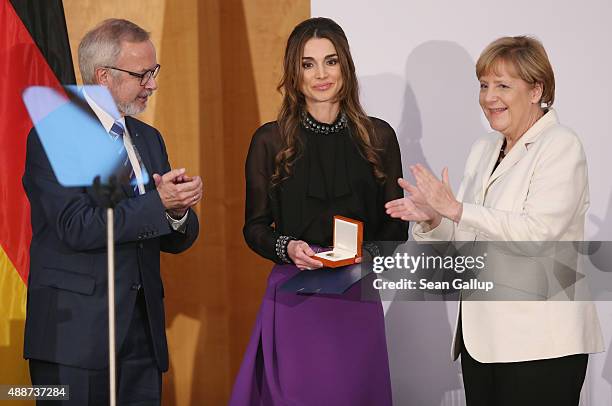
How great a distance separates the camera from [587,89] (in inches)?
149

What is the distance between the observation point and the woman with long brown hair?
3131 millimetres

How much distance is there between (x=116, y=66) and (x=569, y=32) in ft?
6.68

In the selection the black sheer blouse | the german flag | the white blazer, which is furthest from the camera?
the german flag

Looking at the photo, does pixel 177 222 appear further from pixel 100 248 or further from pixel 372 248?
pixel 372 248

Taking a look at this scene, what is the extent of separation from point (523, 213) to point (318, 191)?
2.61ft

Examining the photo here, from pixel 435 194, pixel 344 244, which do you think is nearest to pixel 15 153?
pixel 344 244

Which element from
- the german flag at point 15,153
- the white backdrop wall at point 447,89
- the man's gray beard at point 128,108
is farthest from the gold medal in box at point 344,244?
the german flag at point 15,153

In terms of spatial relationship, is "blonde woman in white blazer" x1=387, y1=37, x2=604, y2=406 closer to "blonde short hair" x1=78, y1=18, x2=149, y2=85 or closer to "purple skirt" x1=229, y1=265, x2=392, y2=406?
"purple skirt" x1=229, y1=265, x2=392, y2=406

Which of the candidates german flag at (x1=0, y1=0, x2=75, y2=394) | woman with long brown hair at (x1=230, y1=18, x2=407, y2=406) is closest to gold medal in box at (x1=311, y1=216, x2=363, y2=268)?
woman with long brown hair at (x1=230, y1=18, x2=407, y2=406)

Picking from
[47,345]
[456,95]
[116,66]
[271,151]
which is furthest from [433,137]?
[47,345]

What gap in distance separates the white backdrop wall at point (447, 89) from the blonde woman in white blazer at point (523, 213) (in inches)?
39.7

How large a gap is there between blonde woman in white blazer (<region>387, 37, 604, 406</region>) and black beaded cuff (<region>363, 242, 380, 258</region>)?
0.25m

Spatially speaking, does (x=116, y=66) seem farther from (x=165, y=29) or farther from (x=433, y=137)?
(x=433, y=137)

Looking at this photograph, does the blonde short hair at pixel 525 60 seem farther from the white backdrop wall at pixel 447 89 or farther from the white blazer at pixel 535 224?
the white backdrop wall at pixel 447 89
